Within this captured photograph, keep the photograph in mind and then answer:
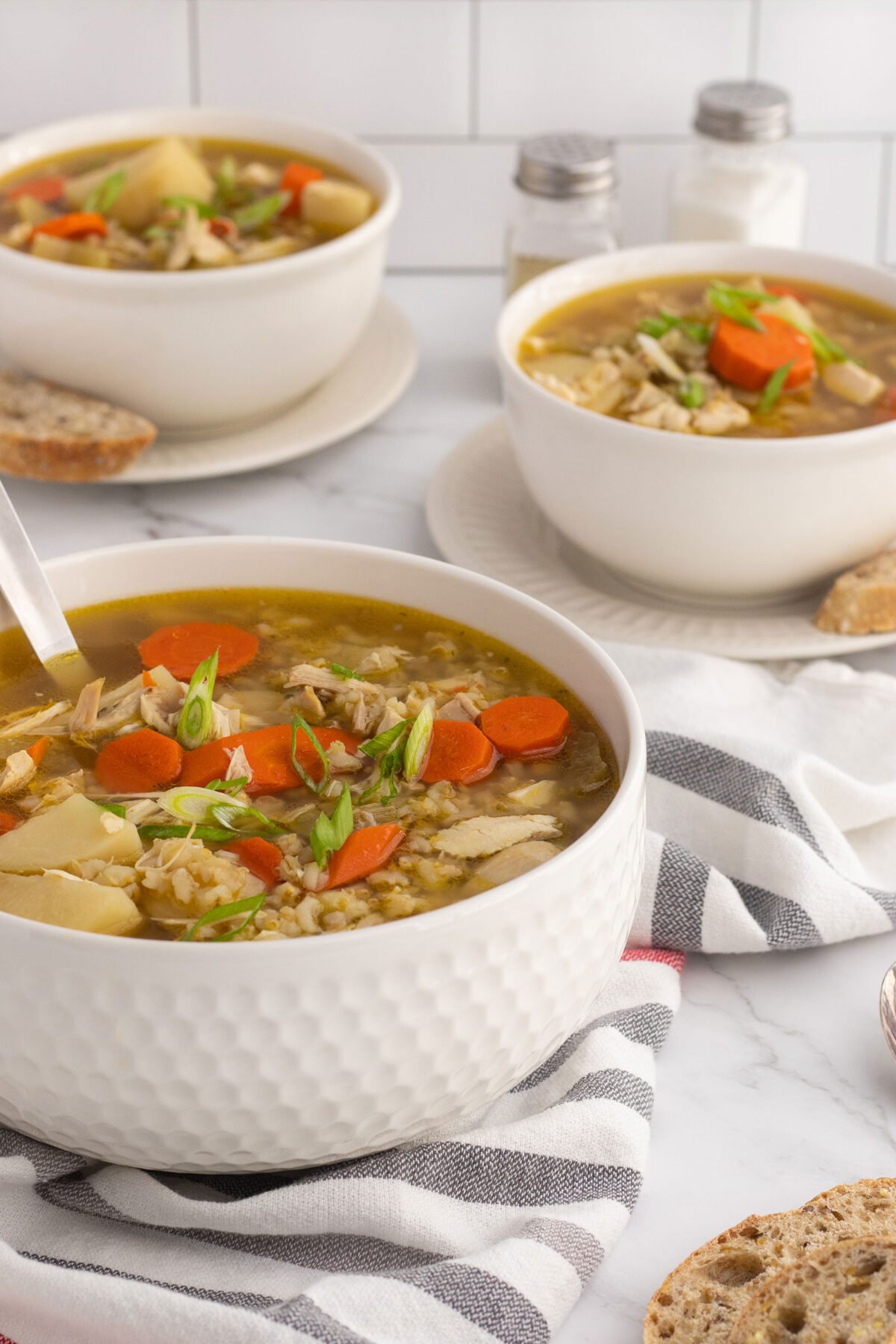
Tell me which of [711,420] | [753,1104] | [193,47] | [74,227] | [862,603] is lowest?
[753,1104]

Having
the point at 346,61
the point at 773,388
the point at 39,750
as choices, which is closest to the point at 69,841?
the point at 39,750

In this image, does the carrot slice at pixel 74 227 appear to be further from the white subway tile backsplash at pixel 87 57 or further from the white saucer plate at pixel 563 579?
the white subway tile backsplash at pixel 87 57

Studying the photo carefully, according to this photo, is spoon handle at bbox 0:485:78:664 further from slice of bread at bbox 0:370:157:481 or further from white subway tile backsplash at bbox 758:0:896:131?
white subway tile backsplash at bbox 758:0:896:131

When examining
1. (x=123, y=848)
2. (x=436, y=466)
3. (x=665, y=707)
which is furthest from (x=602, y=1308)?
(x=436, y=466)

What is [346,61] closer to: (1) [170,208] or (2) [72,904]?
(1) [170,208]

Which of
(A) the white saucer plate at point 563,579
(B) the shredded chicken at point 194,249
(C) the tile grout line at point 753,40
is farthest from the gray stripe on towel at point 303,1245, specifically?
(C) the tile grout line at point 753,40

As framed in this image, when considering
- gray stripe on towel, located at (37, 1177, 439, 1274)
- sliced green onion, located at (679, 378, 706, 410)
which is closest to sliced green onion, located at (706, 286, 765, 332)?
sliced green onion, located at (679, 378, 706, 410)
